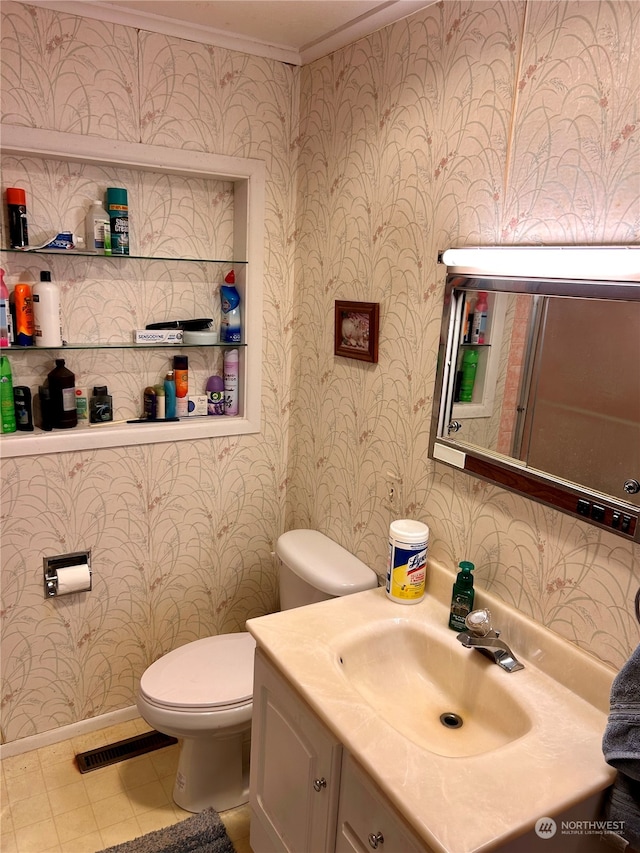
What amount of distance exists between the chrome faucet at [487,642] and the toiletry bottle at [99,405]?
133 centimetres

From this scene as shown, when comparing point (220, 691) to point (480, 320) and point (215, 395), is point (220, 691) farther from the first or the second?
point (480, 320)

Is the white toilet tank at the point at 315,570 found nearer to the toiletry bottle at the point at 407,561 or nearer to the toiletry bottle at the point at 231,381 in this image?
the toiletry bottle at the point at 407,561

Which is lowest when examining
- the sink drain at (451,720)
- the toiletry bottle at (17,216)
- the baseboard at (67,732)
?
the baseboard at (67,732)

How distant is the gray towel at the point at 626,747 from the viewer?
3.52 feet

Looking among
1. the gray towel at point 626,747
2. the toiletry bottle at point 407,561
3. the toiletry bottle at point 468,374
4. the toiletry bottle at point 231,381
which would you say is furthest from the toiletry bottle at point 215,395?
the gray towel at point 626,747

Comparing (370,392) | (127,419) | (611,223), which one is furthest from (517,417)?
(127,419)

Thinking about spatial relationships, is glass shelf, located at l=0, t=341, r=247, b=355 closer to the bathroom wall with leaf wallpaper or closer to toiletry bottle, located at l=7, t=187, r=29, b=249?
the bathroom wall with leaf wallpaper

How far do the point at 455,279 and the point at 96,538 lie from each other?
144cm

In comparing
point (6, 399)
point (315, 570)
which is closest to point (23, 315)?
point (6, 399)

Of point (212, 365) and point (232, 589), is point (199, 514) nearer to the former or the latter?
point (232, 589)

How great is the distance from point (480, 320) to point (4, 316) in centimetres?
137

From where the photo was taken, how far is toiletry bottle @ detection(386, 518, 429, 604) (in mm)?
1666

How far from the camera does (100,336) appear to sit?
210 cm

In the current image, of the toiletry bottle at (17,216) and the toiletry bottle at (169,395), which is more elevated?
the toiletry bottle at (17,216)
